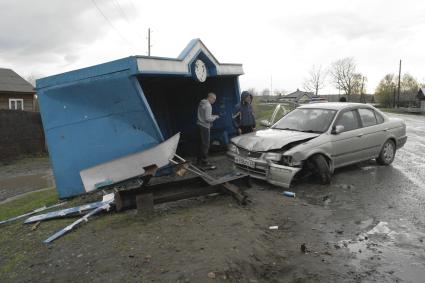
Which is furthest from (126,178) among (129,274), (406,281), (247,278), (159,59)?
(406,281)

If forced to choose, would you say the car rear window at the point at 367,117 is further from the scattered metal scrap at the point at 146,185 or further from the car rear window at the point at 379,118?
the scattered metal scrap at the point at 146,185

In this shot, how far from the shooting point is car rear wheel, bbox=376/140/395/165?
9.22 metres

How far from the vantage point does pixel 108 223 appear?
559 cm

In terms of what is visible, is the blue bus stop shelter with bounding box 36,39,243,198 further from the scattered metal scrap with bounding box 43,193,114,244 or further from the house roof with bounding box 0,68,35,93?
the house roof with bounding box 0,68,35,93

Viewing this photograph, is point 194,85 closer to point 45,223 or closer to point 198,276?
point 45,223

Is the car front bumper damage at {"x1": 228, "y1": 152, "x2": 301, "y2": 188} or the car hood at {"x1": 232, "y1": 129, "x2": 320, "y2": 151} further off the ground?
the car hood at {"x1": 232, "y1": 129, "x2": 320, "y2": 151}

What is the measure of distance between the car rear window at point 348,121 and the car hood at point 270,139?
0.90 meters

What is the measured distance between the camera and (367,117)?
8.91 m

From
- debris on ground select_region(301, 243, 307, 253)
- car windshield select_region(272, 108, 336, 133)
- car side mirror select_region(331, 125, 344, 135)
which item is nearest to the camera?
debris on ground select_region(301, 243, 307, 253)

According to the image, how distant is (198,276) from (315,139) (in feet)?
14.8

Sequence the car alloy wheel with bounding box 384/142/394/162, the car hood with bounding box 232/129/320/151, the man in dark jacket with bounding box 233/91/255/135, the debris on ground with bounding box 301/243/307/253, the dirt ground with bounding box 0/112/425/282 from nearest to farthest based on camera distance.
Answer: the dirt ground with bounding box 0/112/425/282, the debris on ground with bounding box 301/243/307/253, the car hood with bounding box 232/129/320/151, the car alloy wheel with bounding box 384/142/394/162, the man in dark jacket with bounding box 233/91/255/135

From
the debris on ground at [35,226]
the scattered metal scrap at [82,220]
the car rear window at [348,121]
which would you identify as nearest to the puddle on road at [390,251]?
the car rear window at [348,121]

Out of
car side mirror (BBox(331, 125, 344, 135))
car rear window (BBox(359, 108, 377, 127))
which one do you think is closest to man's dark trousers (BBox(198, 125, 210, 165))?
car side mirror (BBox(331, 125, 344, 135))

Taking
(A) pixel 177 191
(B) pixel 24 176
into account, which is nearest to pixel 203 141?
(A) pixel 177 191
